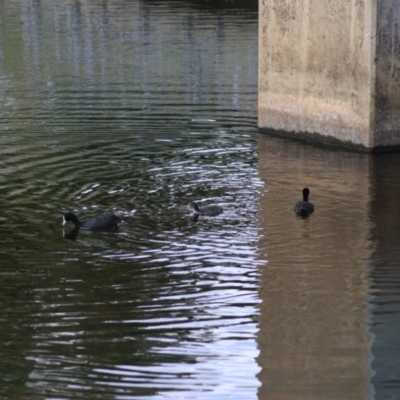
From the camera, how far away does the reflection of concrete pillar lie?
8.94 meters

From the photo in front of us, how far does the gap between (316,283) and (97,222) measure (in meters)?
3.38

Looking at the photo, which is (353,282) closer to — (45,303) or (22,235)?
(45,303)

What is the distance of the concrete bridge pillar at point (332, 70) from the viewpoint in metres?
18.0

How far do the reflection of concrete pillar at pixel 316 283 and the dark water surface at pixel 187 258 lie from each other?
3 cm

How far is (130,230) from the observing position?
44.6 feet

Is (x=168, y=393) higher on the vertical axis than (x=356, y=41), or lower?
lower

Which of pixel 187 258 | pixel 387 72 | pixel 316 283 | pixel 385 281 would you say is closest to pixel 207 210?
pixel 187 258

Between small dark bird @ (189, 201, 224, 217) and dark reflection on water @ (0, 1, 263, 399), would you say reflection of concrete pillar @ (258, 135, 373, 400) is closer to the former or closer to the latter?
dark reflection on water @ (0, 1, 263, 399)

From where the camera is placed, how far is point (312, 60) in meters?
19.4

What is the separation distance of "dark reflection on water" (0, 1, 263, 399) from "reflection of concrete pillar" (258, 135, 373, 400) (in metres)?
0.23

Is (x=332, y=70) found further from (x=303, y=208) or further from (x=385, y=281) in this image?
(x=385, y=281)

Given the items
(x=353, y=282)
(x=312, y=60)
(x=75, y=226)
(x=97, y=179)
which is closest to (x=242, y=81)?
(x=312, y=60)

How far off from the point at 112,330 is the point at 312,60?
10495 millimetres

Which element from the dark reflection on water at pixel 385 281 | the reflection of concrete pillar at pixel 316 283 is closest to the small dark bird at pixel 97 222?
the reflection of concrete pillar at pixel 316 283
